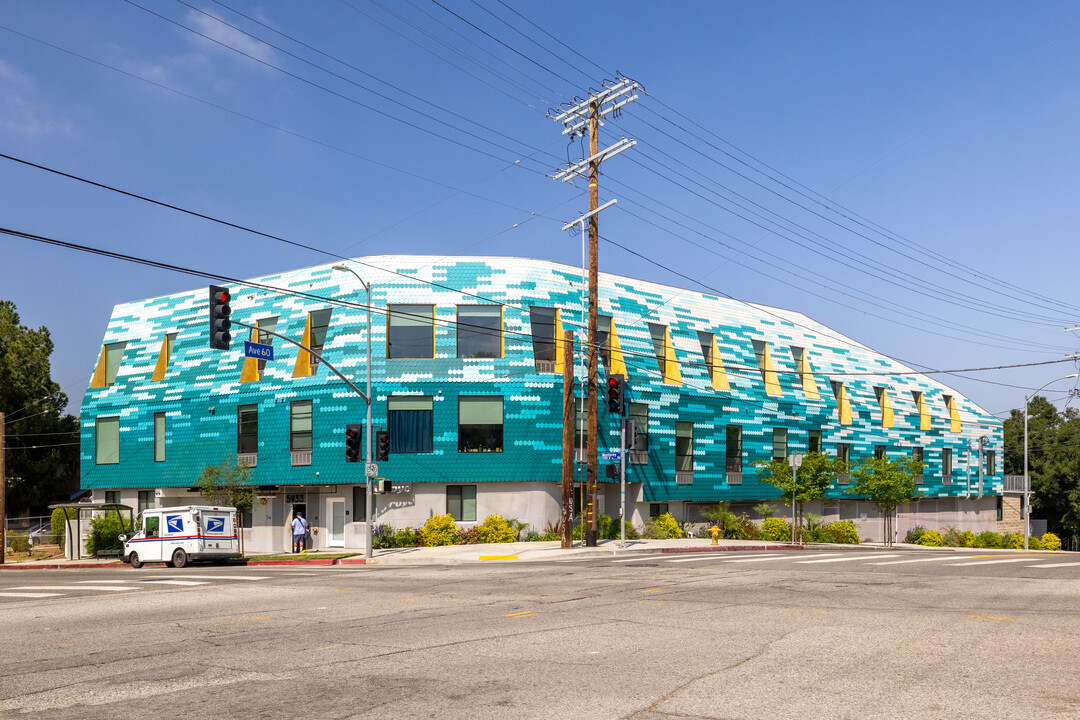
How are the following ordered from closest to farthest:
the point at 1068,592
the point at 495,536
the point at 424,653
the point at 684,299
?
the point at 424,653
the point at 1068,592
the point at 495,536
the point at 684,299

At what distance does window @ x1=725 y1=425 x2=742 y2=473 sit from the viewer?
162ft

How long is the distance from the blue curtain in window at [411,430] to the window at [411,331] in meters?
2.58

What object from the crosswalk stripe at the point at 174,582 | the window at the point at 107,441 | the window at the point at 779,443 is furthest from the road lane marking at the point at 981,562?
the window at the point at 107,441

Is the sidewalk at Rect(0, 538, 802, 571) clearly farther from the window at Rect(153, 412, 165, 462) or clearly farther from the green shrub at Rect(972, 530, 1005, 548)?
the green shrub at Rect(972, 530, 1005, 548)

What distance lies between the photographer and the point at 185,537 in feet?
99.8

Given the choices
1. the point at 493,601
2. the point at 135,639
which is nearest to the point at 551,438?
the point at 493,601

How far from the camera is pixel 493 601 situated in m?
16.1

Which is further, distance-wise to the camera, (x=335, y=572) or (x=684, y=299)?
(x=684, y=299)

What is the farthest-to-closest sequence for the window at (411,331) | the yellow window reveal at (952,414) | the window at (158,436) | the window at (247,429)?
the yellow window reveal at (952,414)
the window at (158,436)
the window at (247,429)
the window at (411,331)

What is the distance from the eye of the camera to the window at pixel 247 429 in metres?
43.5

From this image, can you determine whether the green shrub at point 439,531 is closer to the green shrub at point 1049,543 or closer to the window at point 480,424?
the window at point 480,424

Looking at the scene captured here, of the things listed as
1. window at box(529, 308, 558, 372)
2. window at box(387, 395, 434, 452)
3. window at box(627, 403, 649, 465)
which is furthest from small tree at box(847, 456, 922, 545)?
window at box(387, 395, 434, 452)

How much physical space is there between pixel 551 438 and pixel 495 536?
491 centimetres

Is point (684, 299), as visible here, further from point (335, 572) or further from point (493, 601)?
point (493, 601)
